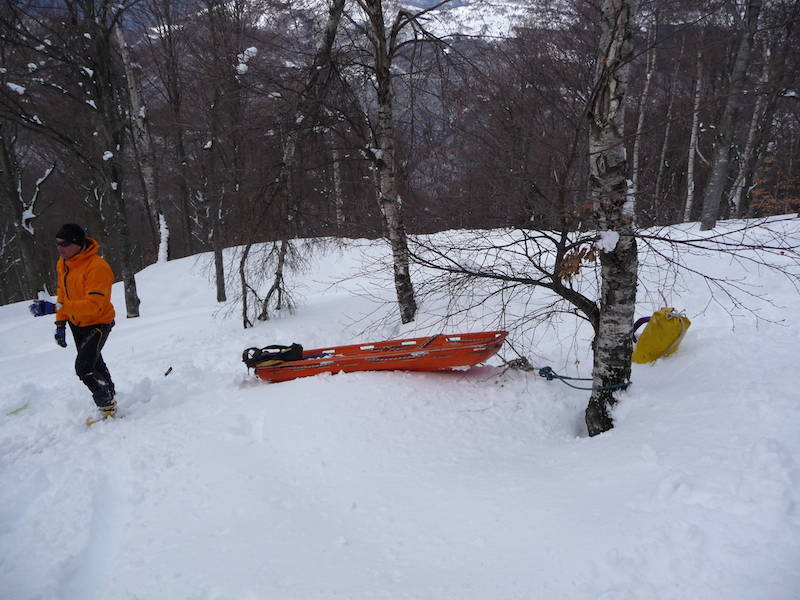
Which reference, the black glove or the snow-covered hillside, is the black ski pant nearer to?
the black glove

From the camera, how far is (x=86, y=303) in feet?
13.0

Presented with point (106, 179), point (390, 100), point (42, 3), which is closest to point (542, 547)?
point (390, 100)

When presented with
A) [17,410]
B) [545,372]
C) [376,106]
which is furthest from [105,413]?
[376,106]

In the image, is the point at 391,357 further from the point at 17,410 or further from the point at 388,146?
the point at 17,410

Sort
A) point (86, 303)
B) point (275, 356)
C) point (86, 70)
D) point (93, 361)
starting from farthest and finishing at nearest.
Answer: point (86, 70) < point (275, 356) < point (93, 361) < point (86, 303)

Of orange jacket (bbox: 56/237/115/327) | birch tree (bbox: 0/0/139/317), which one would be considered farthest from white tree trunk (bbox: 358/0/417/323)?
birch tree (bbox: 0/0/139/317)

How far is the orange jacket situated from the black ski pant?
86 millimetres

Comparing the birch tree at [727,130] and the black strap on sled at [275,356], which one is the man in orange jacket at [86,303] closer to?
the black strap on sled at [275,356]

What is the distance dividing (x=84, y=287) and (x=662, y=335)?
19.2 feet

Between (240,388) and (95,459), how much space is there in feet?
5.28

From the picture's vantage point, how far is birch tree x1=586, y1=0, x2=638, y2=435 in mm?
2877

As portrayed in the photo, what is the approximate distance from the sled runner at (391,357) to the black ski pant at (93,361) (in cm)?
141

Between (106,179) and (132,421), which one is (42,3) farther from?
(132,421)

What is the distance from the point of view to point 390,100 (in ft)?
19.8
